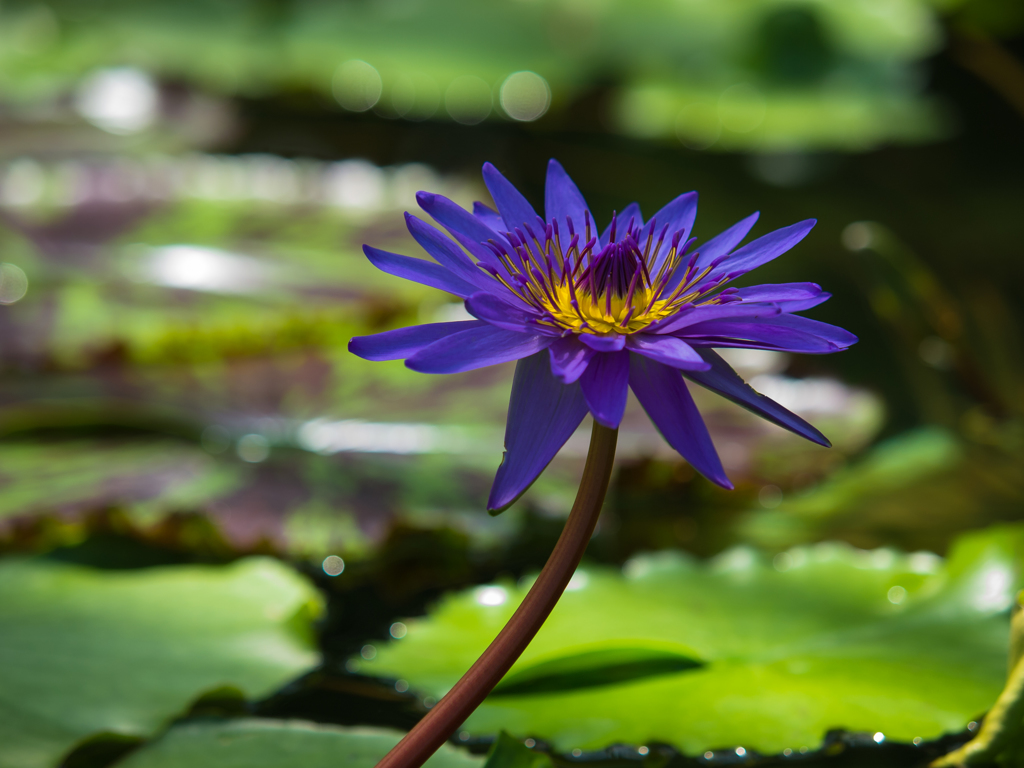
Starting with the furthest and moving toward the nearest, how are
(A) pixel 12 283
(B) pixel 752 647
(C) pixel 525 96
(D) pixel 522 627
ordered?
(C) pixel 525 96 → (A) pixel 12 283 → (B) pixel 752 647 → (D) pixel 522 627

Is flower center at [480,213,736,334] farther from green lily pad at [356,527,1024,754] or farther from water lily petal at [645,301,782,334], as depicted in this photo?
green lily pad at [356,527,1024,754]

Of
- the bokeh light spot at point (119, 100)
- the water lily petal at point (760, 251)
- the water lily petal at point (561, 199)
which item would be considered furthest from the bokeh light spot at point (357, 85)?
→ the water lily petal at point (760, 251)

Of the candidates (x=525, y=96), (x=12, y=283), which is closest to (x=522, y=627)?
(x=12, y=283)

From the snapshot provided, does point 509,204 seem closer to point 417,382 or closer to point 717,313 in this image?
point 717,313

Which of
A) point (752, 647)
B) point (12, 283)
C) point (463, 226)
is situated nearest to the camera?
point (463, 226)

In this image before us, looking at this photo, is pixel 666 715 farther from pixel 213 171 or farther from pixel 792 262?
pixel 213 171

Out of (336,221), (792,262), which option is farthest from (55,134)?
(792,262)

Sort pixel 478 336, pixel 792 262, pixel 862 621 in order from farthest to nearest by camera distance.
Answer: pixel 792 262 < pixel 862 621 < pixel 478 336

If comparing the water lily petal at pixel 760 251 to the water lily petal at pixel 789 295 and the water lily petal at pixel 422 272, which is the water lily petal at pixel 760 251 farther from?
the water lily petal at pixel 422 272
